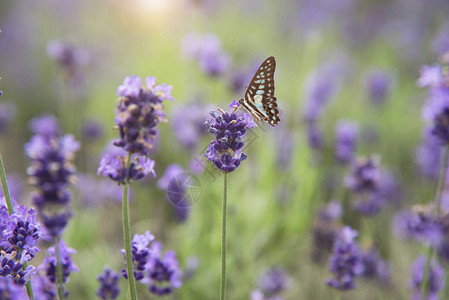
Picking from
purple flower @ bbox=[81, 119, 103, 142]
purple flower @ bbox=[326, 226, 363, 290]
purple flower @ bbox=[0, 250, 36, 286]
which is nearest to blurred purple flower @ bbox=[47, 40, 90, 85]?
purple flower @ bbox=[81, 119, 103, 142]

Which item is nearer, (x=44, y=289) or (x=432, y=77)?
(x=44, y=289)

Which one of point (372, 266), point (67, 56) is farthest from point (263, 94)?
point (67, 56)

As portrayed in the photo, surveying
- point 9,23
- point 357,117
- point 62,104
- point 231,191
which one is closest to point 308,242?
point 231,191

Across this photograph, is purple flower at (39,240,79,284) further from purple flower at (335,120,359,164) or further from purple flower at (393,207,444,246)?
purple flower at (335,120,359,164)

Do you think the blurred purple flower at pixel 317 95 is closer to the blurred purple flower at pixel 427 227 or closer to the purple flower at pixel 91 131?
the blurred purple flower at pixel 427 227

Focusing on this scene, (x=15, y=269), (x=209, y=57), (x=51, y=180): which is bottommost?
(x=15, y=269)

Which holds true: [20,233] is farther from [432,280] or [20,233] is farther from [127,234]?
[432,280]

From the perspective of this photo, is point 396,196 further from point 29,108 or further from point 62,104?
point 29,108
